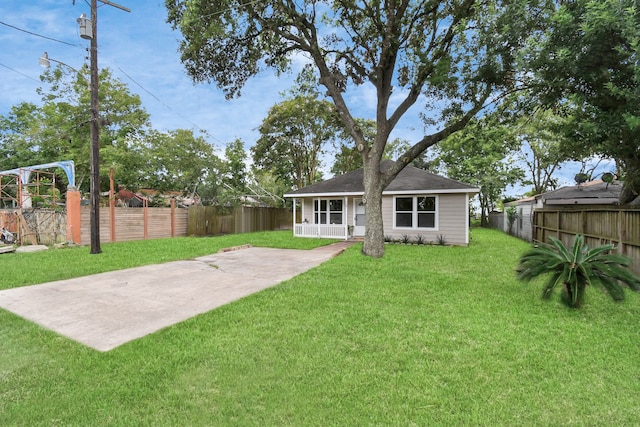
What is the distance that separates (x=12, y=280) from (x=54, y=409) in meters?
5.67

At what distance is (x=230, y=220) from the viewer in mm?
18234

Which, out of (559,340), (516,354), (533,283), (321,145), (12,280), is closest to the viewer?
(516,354)

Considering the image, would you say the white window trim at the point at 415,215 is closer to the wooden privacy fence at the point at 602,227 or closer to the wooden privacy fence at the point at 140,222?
the wooden privacy fence at the point at 602,227

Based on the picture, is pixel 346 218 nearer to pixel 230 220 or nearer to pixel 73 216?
pixel 230 220

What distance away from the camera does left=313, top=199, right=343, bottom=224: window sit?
14492mm

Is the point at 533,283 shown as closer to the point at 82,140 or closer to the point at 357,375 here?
the point at 357,375

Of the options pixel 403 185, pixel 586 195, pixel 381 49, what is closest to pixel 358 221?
pixel 403 185

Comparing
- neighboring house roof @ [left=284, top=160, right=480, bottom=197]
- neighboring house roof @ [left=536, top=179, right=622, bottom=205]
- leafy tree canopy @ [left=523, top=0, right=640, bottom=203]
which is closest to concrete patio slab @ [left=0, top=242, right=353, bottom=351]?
neighboring house roof @ [left=284, top=160, right=480, bottom=197]

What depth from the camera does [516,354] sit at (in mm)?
2951

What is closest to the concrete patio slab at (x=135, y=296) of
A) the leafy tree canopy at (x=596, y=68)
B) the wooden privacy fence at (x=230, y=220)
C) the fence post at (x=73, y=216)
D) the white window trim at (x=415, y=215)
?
the white window trim at (x=415, y=215)

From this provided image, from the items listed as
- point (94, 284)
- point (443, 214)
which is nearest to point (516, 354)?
point (94, 284)

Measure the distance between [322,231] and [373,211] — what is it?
5808mm

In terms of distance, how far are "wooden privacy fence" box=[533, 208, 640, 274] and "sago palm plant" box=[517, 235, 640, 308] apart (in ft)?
7.65

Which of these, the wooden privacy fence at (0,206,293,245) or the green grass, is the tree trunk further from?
the wooden privacy fence at (0,206,293,245)
